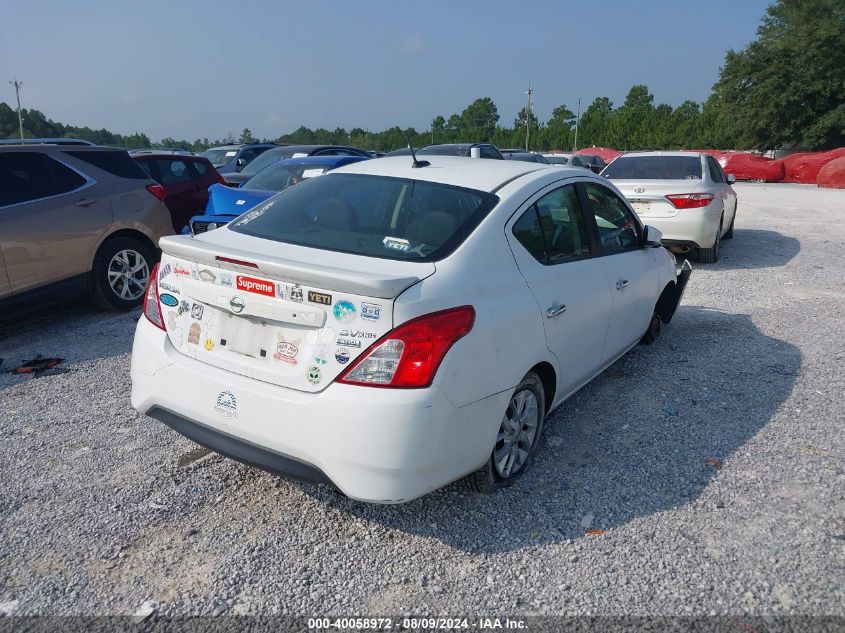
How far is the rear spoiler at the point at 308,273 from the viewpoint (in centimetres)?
266

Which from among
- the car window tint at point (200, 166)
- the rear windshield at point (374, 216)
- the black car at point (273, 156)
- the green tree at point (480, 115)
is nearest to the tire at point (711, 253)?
the black car at point (273, 156)

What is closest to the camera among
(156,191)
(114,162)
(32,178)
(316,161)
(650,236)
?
(650,236)

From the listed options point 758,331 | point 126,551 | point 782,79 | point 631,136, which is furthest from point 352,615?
point 631,136

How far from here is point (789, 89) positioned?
44000 mm

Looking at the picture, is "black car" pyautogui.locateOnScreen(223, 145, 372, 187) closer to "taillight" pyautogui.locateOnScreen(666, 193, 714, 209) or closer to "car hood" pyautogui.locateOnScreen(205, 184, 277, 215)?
"car hood" pyautogui.locateOnScreen(205, 184, 277, 215)

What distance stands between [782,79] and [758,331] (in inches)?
1807

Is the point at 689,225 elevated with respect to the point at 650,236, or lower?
lower

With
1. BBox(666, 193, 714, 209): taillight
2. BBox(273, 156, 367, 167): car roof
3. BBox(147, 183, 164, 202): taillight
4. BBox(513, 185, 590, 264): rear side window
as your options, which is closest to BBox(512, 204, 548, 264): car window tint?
BBox(513, 185, 590, 264): rear side window

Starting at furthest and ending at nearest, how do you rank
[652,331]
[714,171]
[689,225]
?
[714,171]
[689,225]
[652,331]

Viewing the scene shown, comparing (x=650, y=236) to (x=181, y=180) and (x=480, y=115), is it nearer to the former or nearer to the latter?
(x=181, y=180)

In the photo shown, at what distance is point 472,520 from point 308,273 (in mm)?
1450

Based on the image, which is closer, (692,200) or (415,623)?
(415,623)

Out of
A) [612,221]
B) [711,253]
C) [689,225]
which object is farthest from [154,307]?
[711,253]

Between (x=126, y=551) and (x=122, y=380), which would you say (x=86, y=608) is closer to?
(x=126, y=551)
